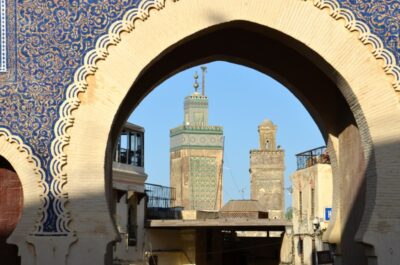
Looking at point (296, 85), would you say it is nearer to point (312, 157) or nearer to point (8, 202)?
point (8, 202)

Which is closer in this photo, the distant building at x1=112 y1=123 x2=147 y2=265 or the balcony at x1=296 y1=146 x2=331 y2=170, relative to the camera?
the balcony at x1=296 y1=146 x2=331 y2=170

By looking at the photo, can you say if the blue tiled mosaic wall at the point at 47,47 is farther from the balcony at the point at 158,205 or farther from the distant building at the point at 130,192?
the balcony at the point at 158,205

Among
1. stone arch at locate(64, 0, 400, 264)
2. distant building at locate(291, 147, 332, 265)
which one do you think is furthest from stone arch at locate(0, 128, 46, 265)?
distant building at locate(291, 147, 332, 265)

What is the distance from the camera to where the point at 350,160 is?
29.0ft

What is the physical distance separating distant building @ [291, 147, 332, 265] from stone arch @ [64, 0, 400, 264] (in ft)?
34.1

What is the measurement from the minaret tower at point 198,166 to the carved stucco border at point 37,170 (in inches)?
1221

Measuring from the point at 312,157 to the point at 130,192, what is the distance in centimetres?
479

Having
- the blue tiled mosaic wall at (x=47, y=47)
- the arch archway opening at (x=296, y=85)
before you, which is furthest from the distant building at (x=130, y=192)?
the blue tiled mosaic wall at (x=47, y=47)

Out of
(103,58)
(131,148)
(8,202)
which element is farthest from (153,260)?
(103,58)

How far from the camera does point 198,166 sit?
38.9 metres

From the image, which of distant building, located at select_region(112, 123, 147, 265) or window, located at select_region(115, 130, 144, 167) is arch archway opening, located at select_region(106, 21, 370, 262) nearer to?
distant building, located at select_region(112, 123, 147, 265)

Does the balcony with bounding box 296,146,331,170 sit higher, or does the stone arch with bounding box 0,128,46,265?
the balcony with bounding box 296,146,331,170

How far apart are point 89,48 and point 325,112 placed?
3056 mm

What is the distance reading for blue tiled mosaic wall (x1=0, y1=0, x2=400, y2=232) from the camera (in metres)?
7.31
